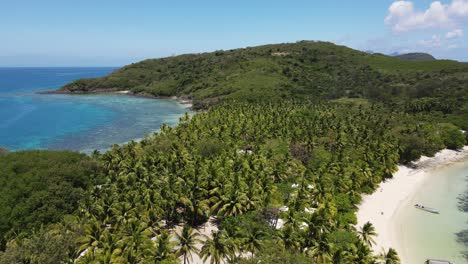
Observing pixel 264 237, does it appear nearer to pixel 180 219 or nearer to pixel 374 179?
pixel 180 219

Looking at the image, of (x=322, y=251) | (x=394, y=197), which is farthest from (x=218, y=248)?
(x=394, y=197)

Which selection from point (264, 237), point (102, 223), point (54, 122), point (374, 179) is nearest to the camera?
point (264, 237)

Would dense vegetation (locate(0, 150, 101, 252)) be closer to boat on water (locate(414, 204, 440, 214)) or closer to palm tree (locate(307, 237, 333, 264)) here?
palm tree (locate(307, 237, 333, 264))

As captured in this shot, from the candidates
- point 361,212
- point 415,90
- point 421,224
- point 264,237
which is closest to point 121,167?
point 264,237

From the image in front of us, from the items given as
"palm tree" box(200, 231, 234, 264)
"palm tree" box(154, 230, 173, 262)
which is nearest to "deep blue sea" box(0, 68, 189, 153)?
"palm tree" box(154, 230, 173, 262)

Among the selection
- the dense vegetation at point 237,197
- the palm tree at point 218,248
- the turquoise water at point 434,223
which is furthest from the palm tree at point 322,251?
the turquoise water at point 434,223

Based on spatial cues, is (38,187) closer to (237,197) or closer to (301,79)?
(237,197)
